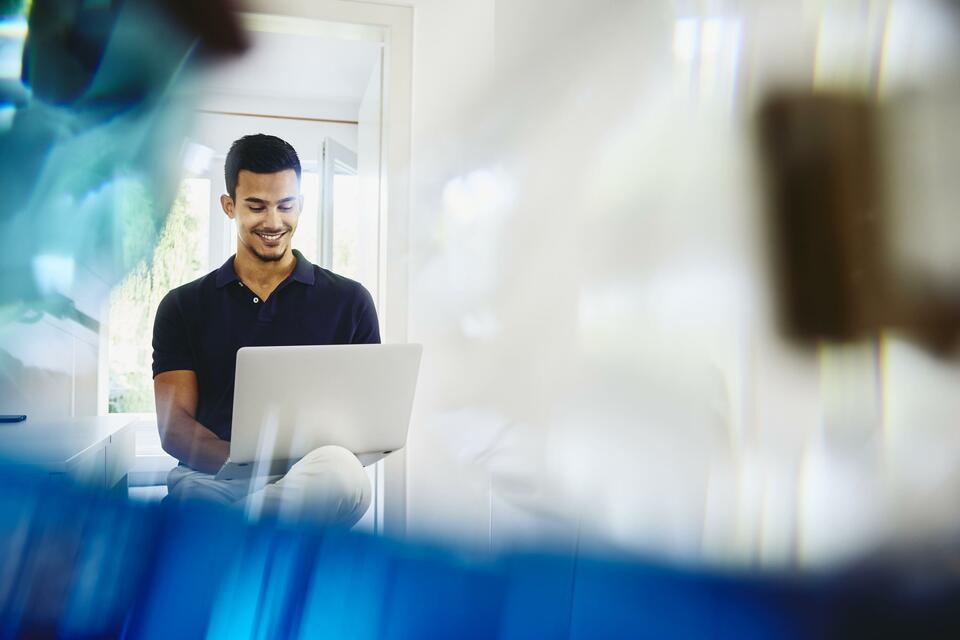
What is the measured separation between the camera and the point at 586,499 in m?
0.66

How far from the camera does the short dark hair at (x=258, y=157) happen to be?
0.88m

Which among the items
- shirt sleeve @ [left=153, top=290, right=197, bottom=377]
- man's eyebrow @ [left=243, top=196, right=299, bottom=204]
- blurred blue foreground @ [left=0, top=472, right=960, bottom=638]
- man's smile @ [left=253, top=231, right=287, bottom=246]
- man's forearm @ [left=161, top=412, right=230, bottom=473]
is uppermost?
man's eyebrow @ [left=243, top=196, right=299, bottom=204]

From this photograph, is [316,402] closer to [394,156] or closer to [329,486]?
[329,486]

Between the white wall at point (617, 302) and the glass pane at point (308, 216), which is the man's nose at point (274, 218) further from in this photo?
the white wall at point (617, 302)

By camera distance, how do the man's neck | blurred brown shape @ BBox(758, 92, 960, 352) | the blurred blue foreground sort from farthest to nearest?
the man's neck
blurred brown shape @ BBox(758, 92, 960, 352)
the blurred blue foreground

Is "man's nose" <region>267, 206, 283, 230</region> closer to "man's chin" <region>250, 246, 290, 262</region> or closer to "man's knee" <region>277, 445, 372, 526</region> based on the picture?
"man's chin" <region>250, 246, 290, 262</region>

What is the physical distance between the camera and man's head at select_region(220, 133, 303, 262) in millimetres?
884

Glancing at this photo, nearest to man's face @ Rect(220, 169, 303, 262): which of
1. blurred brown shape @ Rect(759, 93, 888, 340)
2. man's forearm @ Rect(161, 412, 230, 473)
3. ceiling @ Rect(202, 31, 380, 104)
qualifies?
ceiling @ Rect(202, 31, 380, 104)

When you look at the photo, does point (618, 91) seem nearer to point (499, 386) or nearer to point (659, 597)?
point (499, 386)

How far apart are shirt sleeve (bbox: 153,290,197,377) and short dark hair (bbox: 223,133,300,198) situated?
0.64 ft

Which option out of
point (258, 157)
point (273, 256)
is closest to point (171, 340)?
point (273, 256)

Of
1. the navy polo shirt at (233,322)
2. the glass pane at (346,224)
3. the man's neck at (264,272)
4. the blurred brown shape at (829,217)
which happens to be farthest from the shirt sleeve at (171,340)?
the blurred brown shape at (829,217)

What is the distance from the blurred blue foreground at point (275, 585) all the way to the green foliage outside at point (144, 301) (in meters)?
0.50

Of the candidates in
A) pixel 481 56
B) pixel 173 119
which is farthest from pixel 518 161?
pixel 173 119
